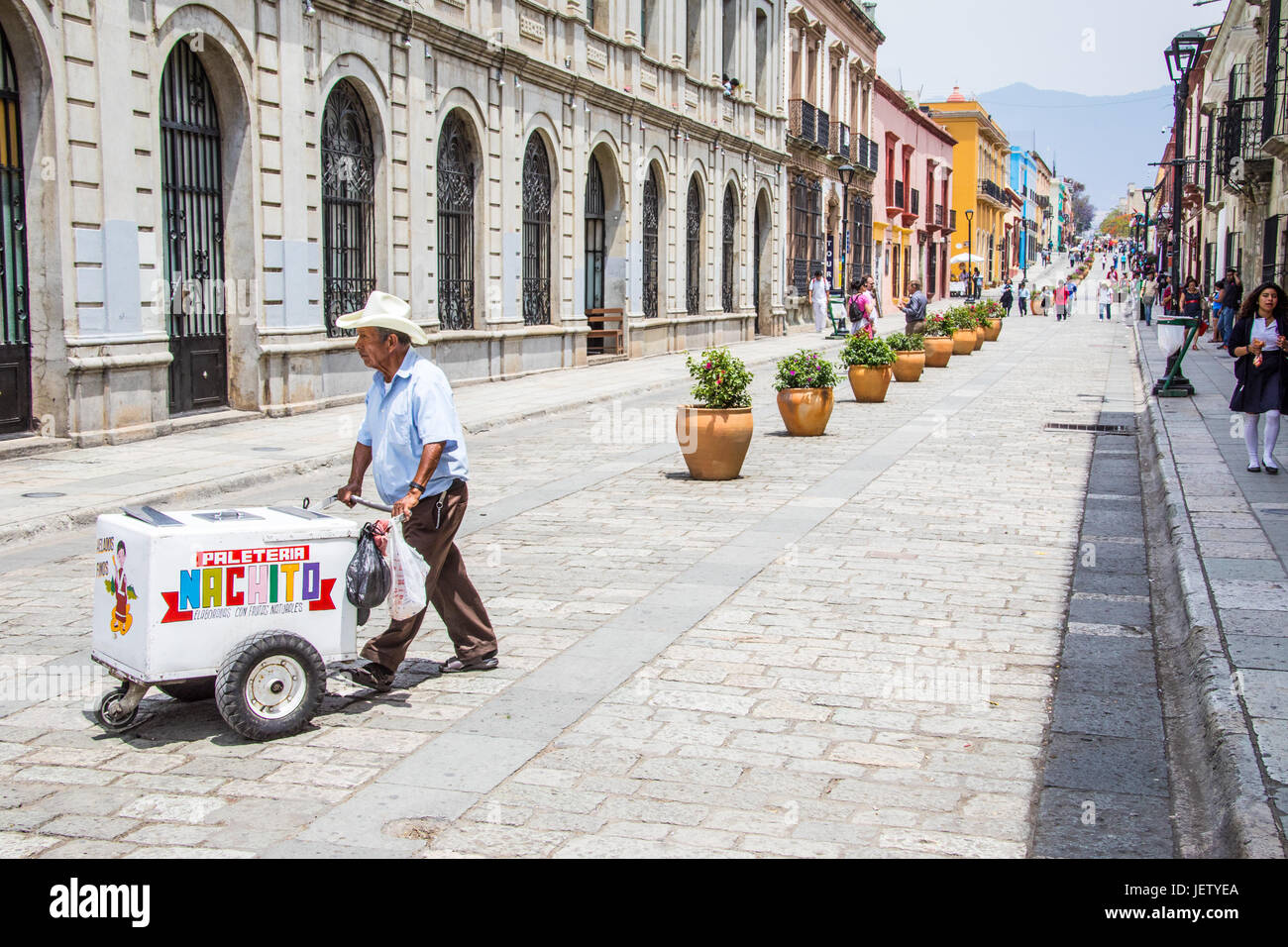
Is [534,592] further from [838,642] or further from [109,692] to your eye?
[109,692]

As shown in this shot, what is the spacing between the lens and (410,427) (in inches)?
226

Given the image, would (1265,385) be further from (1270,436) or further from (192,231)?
(192,231)

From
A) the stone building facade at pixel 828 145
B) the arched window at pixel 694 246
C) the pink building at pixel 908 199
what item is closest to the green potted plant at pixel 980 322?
the arched window at pixel 694 246

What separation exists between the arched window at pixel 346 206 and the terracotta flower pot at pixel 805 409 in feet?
20.0

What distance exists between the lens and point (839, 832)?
4.39 meters

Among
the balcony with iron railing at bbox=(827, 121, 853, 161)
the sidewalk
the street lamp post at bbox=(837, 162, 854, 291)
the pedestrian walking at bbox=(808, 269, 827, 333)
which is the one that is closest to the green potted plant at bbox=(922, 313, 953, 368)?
the sidewalk

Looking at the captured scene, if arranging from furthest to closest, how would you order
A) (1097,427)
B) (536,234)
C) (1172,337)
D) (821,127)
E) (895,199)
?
1. (895,199)
2. (821,127)
3. (536,234)
4. (1172,337)
5. (1097,427)

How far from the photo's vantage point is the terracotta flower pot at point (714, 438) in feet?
38.9

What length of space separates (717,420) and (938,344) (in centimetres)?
1523

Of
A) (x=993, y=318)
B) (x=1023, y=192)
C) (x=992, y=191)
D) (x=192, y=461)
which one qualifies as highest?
(x=1023, y=192)

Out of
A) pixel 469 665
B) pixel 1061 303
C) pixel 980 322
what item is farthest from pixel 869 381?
pixel 1061 303

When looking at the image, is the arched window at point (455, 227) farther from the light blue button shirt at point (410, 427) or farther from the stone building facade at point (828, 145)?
the stone building facade at point (828, 145)

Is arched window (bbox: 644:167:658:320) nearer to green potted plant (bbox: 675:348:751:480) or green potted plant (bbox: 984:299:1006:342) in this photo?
green potted plant (bbox: 984:299:1006:342)

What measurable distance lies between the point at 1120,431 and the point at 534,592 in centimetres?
1036
